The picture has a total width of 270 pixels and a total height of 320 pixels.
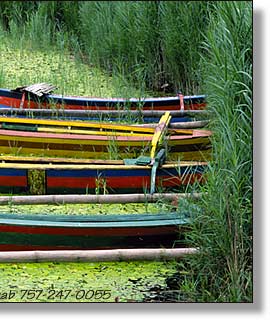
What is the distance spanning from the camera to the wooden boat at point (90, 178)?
435 cm

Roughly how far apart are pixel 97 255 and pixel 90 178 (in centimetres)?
88

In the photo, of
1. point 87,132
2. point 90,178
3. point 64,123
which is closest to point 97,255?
point 90,178

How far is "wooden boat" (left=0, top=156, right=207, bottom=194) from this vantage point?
4.35 m

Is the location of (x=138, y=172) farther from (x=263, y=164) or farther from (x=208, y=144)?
(x=263, y=164)

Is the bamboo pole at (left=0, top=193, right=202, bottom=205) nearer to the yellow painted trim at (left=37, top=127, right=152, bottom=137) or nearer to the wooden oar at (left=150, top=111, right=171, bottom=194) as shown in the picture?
the wooden oar at (left=150, top=111, right=171, bottom=194)

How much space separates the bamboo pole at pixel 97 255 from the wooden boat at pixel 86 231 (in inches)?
6.8

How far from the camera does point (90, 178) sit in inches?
172

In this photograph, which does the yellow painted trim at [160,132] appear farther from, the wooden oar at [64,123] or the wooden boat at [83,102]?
the wooden boat at [83,102]

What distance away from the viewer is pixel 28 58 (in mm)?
6852

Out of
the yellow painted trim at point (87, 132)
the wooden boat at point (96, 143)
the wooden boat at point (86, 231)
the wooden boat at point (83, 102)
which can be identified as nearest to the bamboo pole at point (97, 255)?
the wooden boat at point (86, 231)

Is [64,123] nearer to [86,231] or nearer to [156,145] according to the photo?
[156,145]

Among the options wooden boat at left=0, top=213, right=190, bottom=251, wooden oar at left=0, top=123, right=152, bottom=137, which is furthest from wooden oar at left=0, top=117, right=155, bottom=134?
wooden boat at left=0, top=213, right=190, bottom=251

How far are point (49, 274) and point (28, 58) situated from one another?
357cm

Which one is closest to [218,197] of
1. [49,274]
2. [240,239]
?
[240,239]
